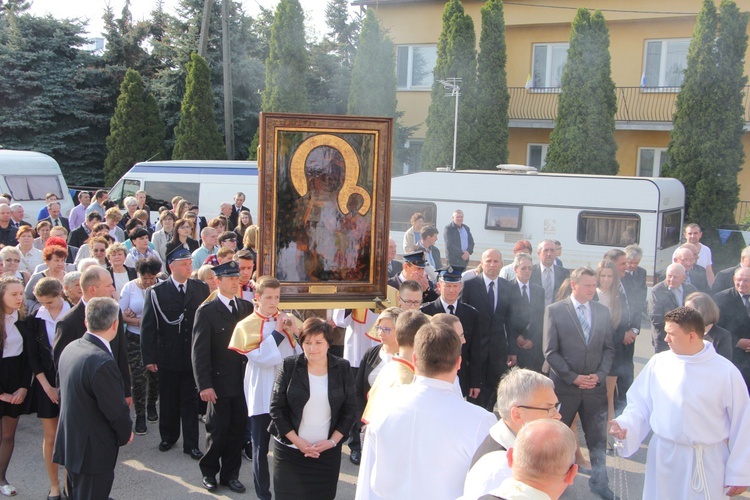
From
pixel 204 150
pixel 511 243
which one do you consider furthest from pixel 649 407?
pixel 204 150

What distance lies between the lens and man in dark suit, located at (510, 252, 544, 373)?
7738mm

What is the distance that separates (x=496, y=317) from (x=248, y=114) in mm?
24478

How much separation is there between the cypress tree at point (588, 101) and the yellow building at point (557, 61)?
6.40 ft

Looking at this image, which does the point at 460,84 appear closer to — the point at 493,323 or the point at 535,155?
the point at 535,155

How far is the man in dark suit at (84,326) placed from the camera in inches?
225

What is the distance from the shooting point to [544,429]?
2.69 metres

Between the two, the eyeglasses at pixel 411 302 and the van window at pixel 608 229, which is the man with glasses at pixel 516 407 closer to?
the eyeglasses at pixel 411 302

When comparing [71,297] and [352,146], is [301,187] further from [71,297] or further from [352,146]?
[71,297]

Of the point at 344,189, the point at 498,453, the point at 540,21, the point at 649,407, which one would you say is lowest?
the point at 649,407

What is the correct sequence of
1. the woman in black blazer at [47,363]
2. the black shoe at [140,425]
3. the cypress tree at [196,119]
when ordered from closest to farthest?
the woman in black blazer at [47,363]
the black shoe at [140,425]
the cypress tree at [196,119]

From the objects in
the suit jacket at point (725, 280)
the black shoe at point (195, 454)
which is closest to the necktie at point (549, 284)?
the suit jacket at point (725, 280)

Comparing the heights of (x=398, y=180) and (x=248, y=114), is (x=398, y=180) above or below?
below

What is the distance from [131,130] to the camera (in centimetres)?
2800

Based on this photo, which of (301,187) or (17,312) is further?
(17,312)
